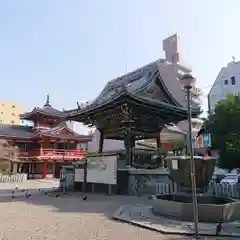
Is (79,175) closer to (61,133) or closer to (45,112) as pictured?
(61,133)

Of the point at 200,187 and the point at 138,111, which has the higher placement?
the point at 138,111

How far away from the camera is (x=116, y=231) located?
27.3ft

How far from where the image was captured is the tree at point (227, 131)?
15734 millimetres

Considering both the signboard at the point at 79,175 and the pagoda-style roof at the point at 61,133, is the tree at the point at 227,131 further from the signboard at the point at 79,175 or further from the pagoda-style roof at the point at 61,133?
the pagoda-style roof at the point at 61,133

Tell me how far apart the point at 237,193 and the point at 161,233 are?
834 centimetres

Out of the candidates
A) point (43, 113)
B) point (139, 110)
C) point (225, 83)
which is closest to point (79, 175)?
point (139, 110)

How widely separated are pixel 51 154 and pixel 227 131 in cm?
3093

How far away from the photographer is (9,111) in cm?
11556

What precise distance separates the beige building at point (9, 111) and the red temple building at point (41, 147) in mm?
71610

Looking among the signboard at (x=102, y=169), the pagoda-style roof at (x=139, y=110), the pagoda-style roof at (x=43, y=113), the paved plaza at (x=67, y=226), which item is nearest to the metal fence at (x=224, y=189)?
the signboard at (x=102, y=169)

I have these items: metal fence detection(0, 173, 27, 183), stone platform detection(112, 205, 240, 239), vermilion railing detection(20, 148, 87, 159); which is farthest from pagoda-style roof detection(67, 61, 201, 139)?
vermilion railing detection(20, 148, 87, 159)

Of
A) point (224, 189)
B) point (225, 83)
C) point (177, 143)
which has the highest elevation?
point (225, 83)

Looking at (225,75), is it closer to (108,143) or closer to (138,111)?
(108,143)

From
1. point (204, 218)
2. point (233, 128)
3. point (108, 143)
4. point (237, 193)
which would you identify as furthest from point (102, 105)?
point (108, 143)
